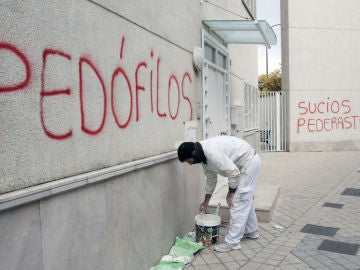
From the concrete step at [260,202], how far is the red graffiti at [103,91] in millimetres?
1776

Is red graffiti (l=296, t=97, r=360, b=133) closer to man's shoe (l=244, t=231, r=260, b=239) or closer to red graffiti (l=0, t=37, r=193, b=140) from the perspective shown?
man's shoe (l=244, t=231, r=260, b=239)

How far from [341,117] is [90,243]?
1425 centimetres

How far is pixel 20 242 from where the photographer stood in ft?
7.30

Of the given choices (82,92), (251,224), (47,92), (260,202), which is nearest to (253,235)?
(251,224)

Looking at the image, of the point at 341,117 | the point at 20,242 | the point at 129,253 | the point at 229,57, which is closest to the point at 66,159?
the point at 20,242

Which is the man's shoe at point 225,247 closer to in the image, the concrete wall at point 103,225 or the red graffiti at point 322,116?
the concrete wall at point 103,225

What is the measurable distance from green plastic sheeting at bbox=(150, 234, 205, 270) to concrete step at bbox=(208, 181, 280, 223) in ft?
3.31

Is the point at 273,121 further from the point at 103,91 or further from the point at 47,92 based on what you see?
the point at 47,92

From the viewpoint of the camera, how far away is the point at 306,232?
17.1ft

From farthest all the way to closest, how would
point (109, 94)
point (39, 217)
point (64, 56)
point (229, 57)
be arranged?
point (229, 57) < point (109, 94) < point (64, 56) < point (39, 217)

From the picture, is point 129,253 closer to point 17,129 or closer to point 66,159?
point 66,159

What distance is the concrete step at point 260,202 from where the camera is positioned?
5668mm

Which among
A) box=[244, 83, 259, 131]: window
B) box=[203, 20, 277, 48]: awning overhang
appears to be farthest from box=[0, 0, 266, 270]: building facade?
box=[244, 83, 259, 131]: window

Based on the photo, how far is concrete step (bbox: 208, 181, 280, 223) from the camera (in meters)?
5.67
